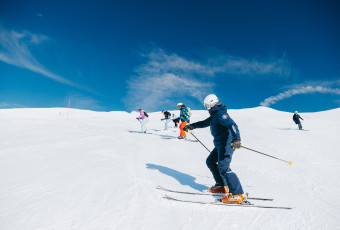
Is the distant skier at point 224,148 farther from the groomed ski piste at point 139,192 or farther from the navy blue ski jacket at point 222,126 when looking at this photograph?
the groomed ski piste at point 139,192

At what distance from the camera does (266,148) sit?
366 inches

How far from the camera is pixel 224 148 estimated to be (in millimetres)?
3789

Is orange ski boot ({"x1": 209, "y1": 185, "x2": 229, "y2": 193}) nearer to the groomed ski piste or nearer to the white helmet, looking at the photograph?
the groomed ski piste

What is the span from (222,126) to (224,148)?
44cm

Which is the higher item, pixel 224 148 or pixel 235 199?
pixel 224 148

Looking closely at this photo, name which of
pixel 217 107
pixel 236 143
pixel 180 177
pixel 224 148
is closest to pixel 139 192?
pixel 180 177

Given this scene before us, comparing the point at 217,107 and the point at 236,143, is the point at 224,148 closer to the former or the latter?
the point at 236,143

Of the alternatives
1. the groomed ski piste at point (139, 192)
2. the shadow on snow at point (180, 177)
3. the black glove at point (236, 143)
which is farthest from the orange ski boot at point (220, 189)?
the black glove at point (236, 143)

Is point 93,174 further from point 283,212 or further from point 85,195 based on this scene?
point 283,212

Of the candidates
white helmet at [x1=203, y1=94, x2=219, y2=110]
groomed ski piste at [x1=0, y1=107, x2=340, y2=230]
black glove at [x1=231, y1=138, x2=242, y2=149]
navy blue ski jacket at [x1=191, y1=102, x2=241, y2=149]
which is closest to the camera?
groomed ski piste at [x1=0, y1=107, x2=340, y2=230]

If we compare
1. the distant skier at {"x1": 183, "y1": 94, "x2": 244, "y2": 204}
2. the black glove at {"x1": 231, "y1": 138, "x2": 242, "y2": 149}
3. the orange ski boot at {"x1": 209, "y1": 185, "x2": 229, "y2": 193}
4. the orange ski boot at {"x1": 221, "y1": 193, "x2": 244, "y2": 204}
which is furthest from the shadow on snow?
the black glove at {"x1": 231, "y1": 138, "x2": 242, "y2": 149}

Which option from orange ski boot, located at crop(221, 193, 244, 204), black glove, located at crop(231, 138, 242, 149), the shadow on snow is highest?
black glove, located at crop(231, 138, 242, 149)

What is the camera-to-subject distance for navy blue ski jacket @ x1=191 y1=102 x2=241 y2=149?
3749 mm

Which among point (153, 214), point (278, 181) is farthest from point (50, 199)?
point (278, 181)
